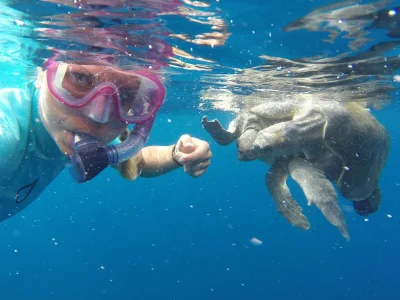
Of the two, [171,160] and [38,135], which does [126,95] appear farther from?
[171,160]

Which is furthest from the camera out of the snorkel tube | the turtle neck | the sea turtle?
the sea turtle

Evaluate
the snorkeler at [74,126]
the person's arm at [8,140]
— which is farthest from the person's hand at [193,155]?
the person's arm at [8,140]

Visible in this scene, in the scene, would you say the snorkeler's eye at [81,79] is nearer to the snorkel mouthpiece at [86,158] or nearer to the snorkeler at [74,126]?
the snorkeler at [74,126]

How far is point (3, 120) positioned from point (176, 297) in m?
27.6

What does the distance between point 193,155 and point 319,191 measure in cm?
271

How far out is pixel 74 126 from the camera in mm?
3049

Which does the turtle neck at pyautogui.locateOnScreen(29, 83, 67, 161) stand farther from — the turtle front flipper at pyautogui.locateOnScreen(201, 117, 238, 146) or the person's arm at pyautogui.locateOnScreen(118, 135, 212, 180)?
the turtle front flipper at pyautogui.locateOnScreen(201, 117, 238, 146)

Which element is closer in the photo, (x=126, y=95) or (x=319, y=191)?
(x=126, y=95)

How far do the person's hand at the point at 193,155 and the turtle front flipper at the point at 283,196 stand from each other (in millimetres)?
2522

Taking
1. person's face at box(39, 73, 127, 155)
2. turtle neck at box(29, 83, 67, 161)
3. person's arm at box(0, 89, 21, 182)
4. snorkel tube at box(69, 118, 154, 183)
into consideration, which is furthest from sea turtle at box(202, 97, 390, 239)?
person's arm at box(0, 89, 21, 182)

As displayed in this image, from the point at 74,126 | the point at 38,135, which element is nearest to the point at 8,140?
the point at 38,135

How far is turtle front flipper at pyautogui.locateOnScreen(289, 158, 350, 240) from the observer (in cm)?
490

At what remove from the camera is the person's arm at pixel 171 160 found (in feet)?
11.7

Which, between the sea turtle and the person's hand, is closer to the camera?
the person's hand
